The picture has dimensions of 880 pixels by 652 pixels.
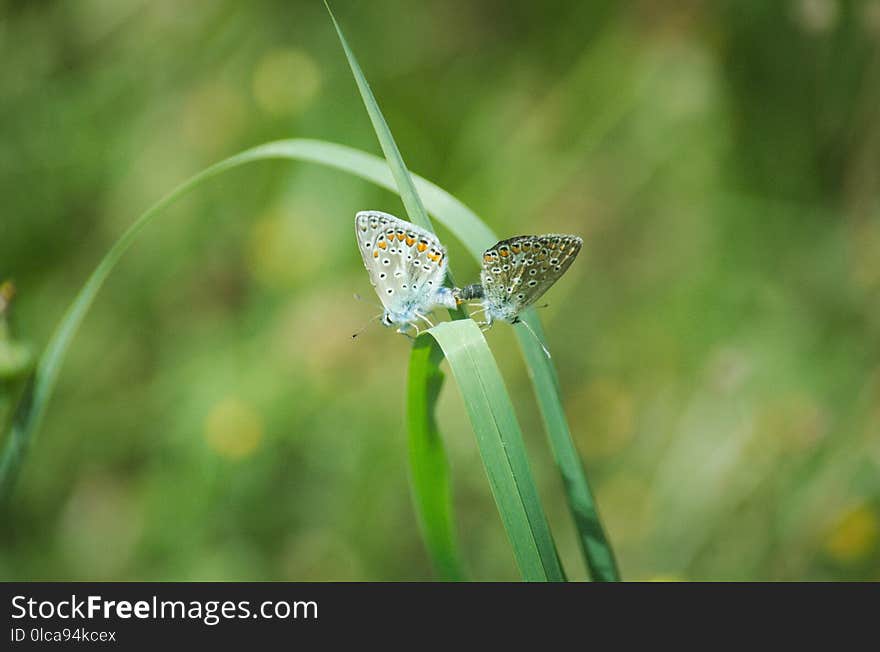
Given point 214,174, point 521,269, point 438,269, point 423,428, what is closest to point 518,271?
point 521,269

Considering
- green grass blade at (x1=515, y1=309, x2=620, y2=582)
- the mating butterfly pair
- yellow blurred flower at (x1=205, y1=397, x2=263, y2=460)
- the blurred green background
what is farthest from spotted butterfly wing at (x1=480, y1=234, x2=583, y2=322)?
yellow blurred flower at (x1=205, y1=397, x2=263, y2=460)

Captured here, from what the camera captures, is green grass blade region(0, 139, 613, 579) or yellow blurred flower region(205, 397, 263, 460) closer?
green grass blade region(0, 139, 613, 579)

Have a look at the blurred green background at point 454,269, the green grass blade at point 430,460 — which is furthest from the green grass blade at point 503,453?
the blurred green background at point 454,269

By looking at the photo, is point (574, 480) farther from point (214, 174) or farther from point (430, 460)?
point (214, 174)

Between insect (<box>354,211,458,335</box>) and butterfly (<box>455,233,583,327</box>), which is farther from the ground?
insect (<box>354,211,458,335</box>)

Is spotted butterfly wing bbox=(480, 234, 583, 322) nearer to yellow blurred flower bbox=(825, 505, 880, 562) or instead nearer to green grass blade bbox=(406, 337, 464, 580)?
green grass blade bbox=(406, 337, 464, 580)

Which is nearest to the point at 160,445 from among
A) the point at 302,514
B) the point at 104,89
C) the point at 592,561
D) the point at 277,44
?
the point at 302,514
